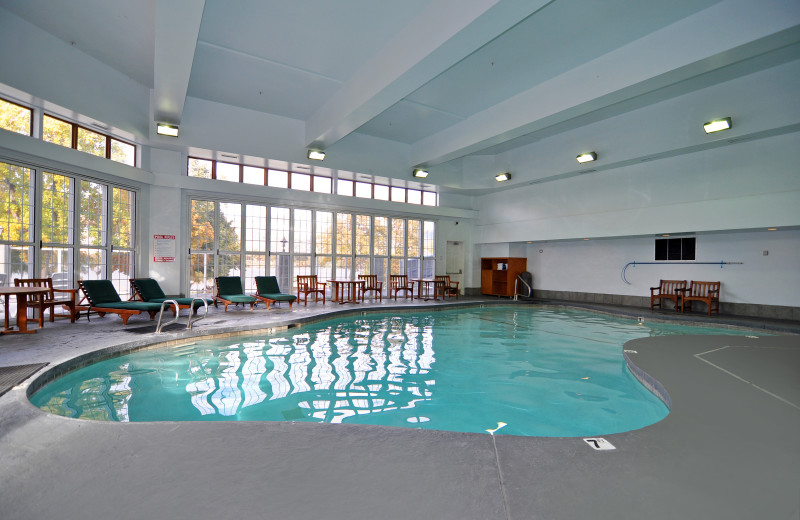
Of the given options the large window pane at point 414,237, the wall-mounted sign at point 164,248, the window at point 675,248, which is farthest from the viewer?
the large window pane at point 414,237

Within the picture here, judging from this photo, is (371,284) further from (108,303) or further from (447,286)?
(108,303)

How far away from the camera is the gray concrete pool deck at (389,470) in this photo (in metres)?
1.67

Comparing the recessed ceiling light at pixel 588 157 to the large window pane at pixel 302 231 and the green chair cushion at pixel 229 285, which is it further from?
the green chair cushion at pixel 229 285

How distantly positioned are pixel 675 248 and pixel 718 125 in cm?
382

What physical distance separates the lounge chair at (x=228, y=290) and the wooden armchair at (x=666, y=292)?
31.9 feet

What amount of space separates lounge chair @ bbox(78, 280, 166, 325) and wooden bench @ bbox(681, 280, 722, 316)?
11.2 m

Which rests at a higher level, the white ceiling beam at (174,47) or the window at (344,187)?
the white ceiling beam at (174,47)

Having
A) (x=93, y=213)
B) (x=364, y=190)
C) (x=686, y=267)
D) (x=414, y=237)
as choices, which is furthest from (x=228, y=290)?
(x=686, y=267)

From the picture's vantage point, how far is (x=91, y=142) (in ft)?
25.8

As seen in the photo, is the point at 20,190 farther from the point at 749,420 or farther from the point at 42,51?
the point at 749,420

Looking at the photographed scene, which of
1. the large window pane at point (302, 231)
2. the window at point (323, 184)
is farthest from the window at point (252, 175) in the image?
the window at point (323, 184)

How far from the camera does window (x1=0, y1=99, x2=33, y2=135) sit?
6.37 m

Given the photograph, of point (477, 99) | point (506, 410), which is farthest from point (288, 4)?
point (506, 410)

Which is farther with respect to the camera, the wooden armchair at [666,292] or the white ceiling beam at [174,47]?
the wooden armchair at [666,292]
